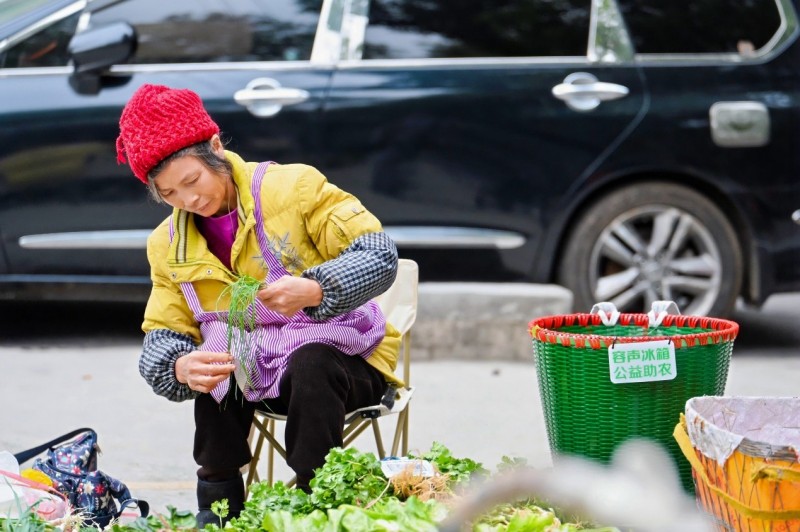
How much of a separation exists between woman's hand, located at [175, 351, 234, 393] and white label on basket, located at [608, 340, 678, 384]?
36.0 inches

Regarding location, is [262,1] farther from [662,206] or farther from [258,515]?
[258,515]

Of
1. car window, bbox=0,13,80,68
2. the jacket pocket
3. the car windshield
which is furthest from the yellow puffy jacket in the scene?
the car windshield

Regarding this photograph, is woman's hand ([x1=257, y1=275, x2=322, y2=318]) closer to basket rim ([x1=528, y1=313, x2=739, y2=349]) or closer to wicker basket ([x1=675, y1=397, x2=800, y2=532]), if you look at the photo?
basket rim ([x1=528, y1=313, x2=739, y2=349])

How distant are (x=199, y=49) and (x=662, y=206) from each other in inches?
84.6

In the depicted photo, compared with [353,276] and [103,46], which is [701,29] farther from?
[353,276]

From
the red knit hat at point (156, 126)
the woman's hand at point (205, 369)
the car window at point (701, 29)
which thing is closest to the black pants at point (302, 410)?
the woman's hand at point (205, 369)

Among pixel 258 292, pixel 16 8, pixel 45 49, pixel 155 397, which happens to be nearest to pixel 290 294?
pixel 258 292

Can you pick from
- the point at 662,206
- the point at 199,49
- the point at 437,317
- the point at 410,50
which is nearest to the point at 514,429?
the point at 437,317

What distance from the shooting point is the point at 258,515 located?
94.3 inches

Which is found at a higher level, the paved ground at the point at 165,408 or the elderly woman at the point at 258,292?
the elderly woman at the point at 258,292

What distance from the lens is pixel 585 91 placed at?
197 inches

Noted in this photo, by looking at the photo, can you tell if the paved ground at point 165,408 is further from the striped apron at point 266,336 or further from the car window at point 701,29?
the car window at point 701,29

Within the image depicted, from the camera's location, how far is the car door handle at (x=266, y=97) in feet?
16.4

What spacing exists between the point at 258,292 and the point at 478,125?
2550 millimetres
